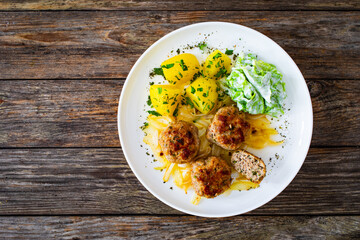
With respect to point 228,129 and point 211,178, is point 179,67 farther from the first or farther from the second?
point 211,178

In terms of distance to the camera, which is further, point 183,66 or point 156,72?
point 156,72

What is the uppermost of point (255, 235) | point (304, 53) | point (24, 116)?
point (304, 53)

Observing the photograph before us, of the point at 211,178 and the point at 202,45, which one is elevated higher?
the point at 202,45

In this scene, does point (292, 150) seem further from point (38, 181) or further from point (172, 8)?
point (38, 181)

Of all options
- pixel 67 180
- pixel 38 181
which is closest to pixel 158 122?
pixel 67 180

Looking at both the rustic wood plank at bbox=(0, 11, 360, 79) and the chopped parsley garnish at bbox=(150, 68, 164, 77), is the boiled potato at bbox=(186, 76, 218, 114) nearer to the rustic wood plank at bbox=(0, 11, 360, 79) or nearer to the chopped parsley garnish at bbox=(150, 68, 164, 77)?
the chopped parsley garnish at bbox=(150, 68, 164, 77)

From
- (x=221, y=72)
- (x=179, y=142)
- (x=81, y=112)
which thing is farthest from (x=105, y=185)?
(x=221, y=72)

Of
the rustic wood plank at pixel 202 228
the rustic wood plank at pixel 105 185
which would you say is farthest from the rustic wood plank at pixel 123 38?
the rustic wood plank at pixel 202 228

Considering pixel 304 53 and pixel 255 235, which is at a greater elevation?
pixel 304 53
